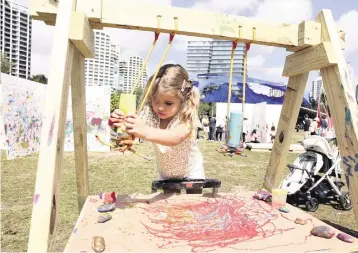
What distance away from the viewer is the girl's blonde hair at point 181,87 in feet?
6.67

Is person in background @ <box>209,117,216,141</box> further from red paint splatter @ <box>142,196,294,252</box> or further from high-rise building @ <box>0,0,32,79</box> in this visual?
high-rise building @ <box>0,0,32,79</box>

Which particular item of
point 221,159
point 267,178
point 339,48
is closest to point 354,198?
point 267,178

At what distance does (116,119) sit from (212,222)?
0.73m

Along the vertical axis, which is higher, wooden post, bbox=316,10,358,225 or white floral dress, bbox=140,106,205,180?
wooden post, bbox=316,10,358,225

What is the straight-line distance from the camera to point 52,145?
1.29 m

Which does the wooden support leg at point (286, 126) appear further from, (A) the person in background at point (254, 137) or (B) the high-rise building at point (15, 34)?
(B) the high-rise building at point (15, 34)

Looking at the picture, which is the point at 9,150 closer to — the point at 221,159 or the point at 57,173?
the point at 221,159

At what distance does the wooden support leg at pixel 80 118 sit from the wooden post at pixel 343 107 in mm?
1510

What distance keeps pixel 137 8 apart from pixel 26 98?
7066mm

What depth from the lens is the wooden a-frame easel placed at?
1.28 m

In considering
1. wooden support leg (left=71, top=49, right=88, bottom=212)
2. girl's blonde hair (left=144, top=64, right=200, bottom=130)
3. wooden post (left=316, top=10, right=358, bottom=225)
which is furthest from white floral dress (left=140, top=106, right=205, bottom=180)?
wooden post (left=316, top=10, right=358, bottom=225)

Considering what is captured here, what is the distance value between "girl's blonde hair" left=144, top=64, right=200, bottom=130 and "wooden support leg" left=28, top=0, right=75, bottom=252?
2.19ft

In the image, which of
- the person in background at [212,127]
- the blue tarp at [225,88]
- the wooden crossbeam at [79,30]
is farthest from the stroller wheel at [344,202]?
the person in background at [212,127]

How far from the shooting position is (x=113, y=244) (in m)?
1.33
